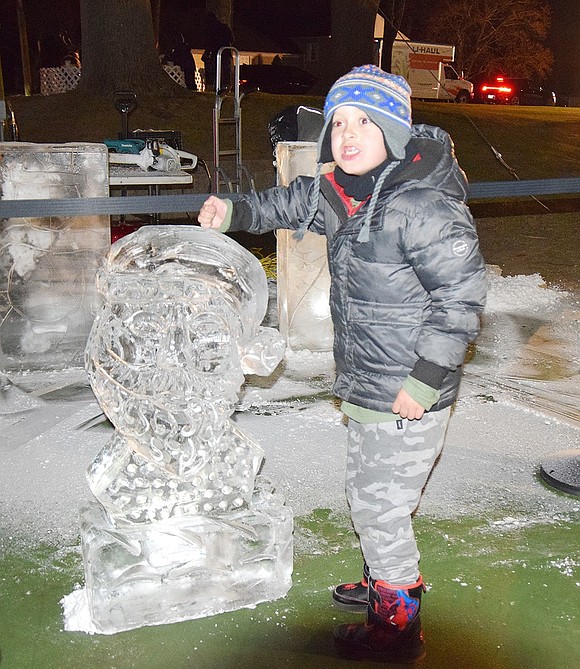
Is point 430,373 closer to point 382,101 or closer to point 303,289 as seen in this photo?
point 382,101

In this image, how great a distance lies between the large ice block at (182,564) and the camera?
2.63 metres

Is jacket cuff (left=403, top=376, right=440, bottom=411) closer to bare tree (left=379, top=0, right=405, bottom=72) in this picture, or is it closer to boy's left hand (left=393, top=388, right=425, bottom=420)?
boy's left hand (left=393, top=388, right=425, bottom=420)

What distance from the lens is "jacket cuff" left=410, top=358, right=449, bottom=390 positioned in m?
2.35

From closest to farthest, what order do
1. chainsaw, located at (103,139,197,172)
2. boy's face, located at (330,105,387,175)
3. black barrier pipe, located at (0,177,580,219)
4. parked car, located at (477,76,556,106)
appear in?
boy's face, located at (330,105,387,175), black barrier pipe, located at (0,177,580,219), chainsaw, located at (103,139,197,172), parked car, located at (477,76,556,106)

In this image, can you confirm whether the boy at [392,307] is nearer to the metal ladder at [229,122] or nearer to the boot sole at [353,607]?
the boot sole at [353,607]

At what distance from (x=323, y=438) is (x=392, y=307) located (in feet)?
5.69

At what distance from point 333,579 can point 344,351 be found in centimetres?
90

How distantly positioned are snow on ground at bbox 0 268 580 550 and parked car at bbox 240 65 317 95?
2246cm

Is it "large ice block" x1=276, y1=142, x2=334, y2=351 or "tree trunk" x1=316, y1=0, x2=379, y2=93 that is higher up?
"tree trunk" x1=316, y1=0, x2=379, y2=93

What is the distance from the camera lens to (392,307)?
8.02 feet

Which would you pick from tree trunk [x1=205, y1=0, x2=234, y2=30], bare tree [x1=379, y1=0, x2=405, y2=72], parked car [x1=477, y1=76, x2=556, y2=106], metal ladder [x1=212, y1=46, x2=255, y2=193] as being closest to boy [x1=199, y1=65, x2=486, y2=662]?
metal ladder [x1=212, y1=46, x2=255, y2=193]

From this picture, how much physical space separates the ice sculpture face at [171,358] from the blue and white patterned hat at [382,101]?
0.55 m

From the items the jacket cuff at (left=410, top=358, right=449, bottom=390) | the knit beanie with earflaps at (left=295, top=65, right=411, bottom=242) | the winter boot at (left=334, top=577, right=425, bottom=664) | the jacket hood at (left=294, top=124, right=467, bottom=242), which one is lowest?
the winter boot at (left=334, top=577, right=425, bottom=664)

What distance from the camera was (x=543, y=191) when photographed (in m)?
4.74
